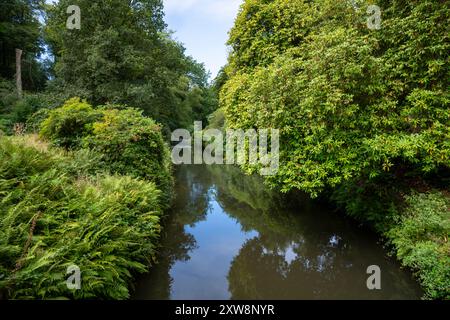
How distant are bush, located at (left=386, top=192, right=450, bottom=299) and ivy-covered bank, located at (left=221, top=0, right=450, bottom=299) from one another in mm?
22

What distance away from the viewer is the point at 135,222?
723 centimetres

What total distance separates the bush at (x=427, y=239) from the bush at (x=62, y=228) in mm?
5821

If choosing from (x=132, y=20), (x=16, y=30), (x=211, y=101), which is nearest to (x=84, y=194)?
(x=132, y=20)

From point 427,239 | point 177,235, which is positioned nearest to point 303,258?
point 427,239

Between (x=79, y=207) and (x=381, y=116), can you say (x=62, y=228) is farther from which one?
(x=381, y=116)

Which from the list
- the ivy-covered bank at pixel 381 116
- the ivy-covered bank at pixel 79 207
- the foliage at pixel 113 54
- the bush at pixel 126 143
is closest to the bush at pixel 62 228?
the ivy-covered bank at pixel 79 207

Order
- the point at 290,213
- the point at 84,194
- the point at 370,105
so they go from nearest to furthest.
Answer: the point at 84,194 < the point at 370,105 < the point at 290,213

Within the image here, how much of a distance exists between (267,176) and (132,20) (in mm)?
16240

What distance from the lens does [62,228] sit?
5.64m

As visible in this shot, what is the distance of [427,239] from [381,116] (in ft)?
10.1

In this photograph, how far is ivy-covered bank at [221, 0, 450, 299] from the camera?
694cm

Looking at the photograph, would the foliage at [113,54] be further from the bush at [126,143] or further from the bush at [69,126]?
the bush at [126,143]

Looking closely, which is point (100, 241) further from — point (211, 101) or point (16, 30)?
point (211, 101)

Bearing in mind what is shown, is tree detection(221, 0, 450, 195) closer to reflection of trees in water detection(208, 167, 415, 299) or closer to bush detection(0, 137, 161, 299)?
reflection of trees in water detection(208, 167, 415, 299)
